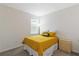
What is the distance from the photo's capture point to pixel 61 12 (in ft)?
9.95

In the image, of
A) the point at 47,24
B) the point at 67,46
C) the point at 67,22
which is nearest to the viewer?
the point at 67,46

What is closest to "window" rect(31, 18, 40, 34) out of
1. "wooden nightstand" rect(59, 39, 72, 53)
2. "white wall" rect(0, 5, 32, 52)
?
"white wall" rect(0, 5, 32, 52)

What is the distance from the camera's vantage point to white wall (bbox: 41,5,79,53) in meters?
2.78

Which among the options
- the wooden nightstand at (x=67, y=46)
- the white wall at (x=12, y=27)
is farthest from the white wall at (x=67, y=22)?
the white wall at (x=12, y=27)

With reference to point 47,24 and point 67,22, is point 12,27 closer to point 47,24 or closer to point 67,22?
point 47,24

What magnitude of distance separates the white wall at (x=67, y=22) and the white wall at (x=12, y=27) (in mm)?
679

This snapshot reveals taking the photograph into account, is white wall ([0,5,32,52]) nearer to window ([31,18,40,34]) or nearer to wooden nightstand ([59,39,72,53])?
window ([31,18,40,34])

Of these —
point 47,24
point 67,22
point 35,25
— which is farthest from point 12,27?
point 67,22

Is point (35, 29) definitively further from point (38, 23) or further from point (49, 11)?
point (49, 11)

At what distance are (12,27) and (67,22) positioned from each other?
1966 mm

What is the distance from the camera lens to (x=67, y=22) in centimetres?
296

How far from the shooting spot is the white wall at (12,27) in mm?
2883

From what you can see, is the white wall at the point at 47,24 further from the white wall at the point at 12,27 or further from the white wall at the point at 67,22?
the white wall at the point at 12,27

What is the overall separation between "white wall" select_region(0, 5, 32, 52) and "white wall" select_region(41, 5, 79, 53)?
2.23 feet
